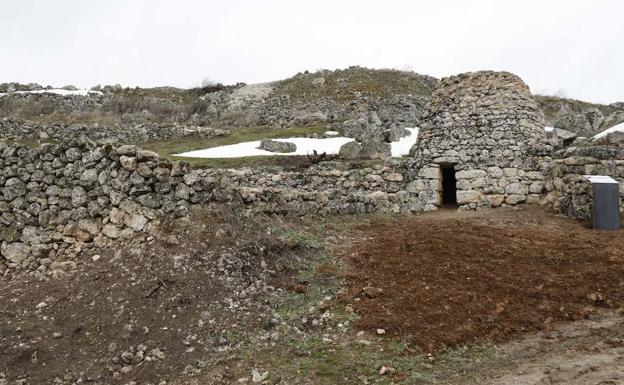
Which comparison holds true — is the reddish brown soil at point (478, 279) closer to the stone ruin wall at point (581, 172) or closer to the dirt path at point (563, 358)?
the dirt path at point (563, 358)

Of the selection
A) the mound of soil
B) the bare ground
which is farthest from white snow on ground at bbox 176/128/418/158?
the mound of soil

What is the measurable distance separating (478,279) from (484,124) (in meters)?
8.26

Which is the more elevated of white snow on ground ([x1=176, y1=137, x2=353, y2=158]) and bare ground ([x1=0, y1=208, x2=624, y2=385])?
white snow on ground ([x1=176, y1=137, x2=353, y2=158])

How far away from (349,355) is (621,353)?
318 centimetres

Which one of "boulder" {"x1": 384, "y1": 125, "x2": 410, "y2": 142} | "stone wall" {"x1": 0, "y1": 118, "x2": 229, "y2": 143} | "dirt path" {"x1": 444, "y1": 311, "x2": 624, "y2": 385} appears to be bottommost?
"dirt path" {"x1": 444, "y1": 311, "x2": 624, "y2": 385}

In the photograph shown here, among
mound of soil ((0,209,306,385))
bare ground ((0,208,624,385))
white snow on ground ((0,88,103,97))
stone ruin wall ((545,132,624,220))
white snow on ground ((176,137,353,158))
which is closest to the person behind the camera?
bare ground ((0,208,624,385))

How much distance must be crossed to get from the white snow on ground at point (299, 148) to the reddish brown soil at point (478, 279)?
42.1 feet

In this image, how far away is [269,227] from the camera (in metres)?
9.55

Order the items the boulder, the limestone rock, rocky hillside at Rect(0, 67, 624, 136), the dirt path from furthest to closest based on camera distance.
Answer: rocky hillside at Rect(0, 67, 624, 136)
the boulder
the limestone rock
the dirt path

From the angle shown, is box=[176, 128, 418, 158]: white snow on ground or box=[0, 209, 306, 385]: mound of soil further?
box=[176, 128, 418, 158]: white snow on ground

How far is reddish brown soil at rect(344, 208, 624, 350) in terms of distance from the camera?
6559 millimetres

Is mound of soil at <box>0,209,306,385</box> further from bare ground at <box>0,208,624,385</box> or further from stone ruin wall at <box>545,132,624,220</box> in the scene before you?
stone ruin wall at <box>545,132,624,220</box>

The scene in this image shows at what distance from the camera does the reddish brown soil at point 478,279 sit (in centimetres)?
656

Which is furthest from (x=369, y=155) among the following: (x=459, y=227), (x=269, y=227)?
(x=269, y=227)
